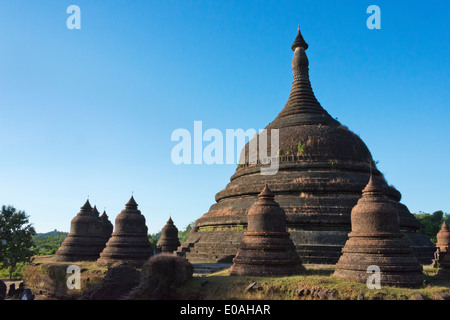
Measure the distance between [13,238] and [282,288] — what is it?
25381mm

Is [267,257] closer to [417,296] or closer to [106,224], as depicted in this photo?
[417,296]

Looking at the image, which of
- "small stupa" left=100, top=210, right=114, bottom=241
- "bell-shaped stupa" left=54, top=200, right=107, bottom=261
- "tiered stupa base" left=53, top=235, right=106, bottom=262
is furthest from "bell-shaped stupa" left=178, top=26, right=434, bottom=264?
"small stupa" left=100, top=210, right=114, bottom=241

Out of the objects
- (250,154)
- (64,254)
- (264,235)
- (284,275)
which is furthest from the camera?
(250,154)

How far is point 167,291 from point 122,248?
299 inches

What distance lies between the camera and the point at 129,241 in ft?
65.6

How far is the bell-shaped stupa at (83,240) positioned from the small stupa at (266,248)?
1346cm

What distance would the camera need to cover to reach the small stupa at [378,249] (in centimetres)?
1270

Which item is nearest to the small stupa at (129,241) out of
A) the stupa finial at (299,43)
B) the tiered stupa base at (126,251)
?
the tiered stupa base at (126,251)

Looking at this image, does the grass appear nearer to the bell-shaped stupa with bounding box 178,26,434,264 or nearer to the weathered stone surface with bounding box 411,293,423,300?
the weathered stone surface with bounding box 411,293,423,300

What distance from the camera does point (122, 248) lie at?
1978 cm

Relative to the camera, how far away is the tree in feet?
91.2

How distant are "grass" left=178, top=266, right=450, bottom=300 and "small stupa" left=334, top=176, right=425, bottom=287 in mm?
602
